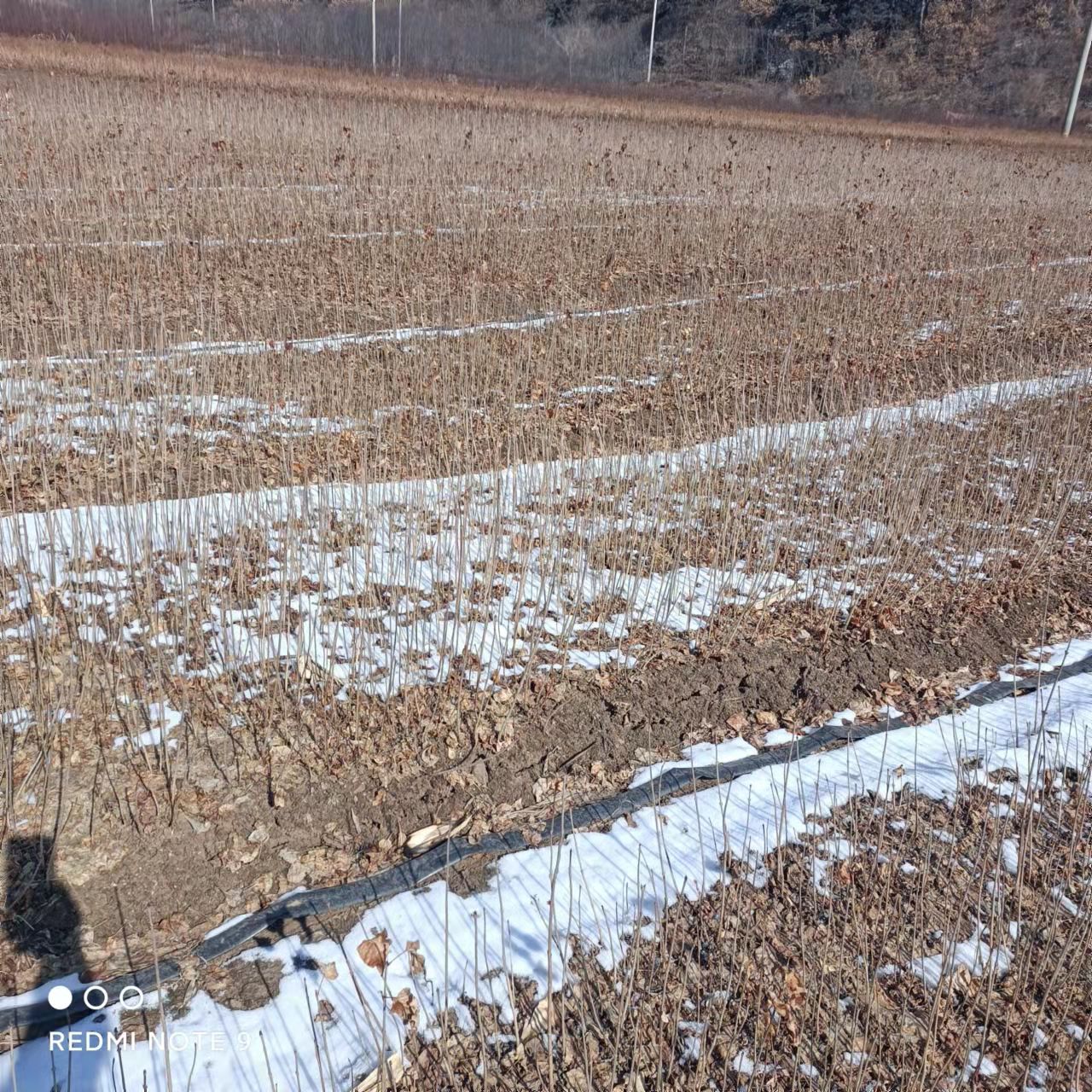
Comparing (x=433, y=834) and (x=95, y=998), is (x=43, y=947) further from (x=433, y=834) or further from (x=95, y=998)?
(x=433, y=834)

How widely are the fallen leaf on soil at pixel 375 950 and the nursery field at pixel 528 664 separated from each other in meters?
0.01

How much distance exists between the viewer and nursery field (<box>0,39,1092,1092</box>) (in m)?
2.20

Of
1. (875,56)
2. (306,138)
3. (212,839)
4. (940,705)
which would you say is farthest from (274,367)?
(875,56)

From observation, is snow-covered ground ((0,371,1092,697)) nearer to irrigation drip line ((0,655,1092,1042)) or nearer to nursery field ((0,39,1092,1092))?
nursery field ((0,39,1092,1092))

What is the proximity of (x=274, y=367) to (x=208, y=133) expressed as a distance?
779cm

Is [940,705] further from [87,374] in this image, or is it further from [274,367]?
[87,374]

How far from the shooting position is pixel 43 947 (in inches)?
90.0

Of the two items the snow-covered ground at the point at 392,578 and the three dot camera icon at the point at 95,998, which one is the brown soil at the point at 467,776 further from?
the snow-covered ground at the point at 392,578

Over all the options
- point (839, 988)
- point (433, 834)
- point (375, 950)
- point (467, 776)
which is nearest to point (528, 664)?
point (467, 776)

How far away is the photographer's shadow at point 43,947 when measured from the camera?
6.49 feet

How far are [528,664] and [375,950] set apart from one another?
4.16 ft

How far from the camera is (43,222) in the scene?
781cm

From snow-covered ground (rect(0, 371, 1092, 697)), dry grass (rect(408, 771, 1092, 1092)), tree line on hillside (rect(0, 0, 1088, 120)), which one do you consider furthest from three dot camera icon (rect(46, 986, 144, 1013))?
tree line on hillside (rect(0, 0, 1088, 120))

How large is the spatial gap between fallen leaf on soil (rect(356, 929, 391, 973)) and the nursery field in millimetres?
13
